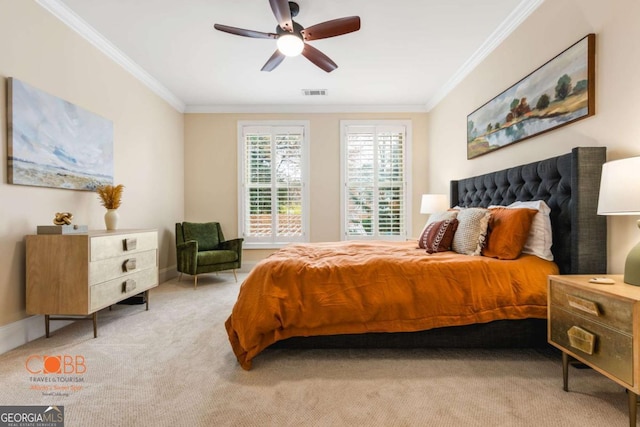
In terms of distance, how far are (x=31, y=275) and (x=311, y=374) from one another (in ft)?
7.38

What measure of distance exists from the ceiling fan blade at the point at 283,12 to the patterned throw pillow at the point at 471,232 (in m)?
2.20

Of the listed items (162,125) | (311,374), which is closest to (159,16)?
(162,125)

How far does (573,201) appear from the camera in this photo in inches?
80.0

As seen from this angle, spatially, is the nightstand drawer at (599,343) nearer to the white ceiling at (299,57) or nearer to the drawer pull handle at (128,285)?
the white ceiling at (299,57)

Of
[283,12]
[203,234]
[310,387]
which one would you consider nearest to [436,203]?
[283,12]

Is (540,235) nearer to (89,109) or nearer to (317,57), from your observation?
(317,57)

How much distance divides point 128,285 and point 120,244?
390 mm

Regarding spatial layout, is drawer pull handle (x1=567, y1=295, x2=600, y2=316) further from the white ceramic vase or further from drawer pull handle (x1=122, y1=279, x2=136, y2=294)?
the white ceramic vase

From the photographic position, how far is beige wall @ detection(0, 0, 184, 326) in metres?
2.25

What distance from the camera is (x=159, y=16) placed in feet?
9.11

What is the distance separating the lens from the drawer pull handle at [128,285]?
107 inches

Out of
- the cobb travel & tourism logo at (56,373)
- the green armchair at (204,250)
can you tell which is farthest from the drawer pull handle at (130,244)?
the green armchair at (204,250)

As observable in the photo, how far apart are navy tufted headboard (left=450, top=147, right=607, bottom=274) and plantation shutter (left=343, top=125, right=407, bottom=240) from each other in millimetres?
2549

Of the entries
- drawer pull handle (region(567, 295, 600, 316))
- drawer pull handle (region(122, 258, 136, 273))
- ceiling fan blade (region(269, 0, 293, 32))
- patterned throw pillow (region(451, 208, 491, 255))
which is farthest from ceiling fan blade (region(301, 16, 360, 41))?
drawer pull handle (region(122, 258, 136, 273))
